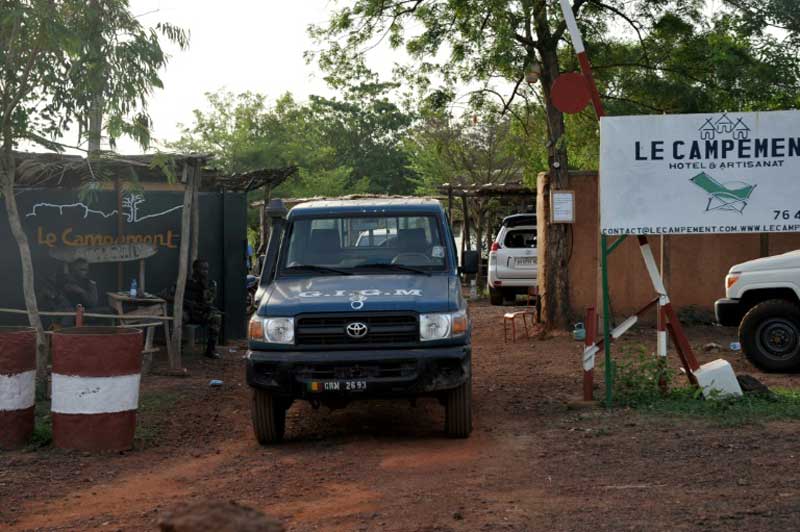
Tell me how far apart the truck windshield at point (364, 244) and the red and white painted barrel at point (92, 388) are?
1644mm

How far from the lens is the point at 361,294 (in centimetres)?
820

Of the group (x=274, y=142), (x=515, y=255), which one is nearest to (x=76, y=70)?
(x=515, y=255)

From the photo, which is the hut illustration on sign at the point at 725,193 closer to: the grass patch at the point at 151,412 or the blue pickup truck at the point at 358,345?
the blue pickup truck at the point at 358,345

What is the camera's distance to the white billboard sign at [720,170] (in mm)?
9062

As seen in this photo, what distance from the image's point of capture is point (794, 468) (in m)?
6.73

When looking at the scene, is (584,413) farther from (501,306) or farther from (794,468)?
(501,306)

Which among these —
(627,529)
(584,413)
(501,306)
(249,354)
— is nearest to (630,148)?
(584,413)

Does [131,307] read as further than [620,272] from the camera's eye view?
No

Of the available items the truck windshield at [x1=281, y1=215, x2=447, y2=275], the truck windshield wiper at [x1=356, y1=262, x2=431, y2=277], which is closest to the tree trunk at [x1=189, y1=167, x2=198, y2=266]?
the truck windshield at [x1=281, y1=215, x2=447, y2=275]

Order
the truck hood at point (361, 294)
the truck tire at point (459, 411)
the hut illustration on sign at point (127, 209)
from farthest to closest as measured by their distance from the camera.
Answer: the hut illustration on sign at point (127, 209), the truck tire at point (459, 411), the truck hood at point (361, 294)

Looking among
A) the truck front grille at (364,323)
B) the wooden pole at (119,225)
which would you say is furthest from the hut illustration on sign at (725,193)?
the wooden pole at (119,225)

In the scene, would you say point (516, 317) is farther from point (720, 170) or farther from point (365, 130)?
point (365, 130)

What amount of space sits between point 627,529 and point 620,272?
1056 cm

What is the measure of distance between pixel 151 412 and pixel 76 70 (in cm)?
323
